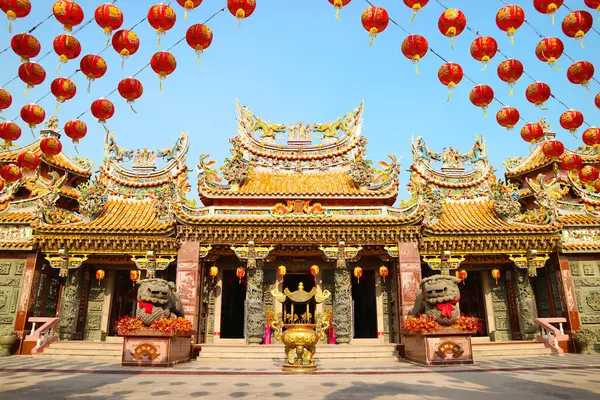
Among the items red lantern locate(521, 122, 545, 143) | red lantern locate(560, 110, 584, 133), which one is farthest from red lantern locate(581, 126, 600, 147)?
red lantern locate(521, 122, 545, 143)

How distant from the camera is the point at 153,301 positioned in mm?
10336

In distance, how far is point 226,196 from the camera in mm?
14930

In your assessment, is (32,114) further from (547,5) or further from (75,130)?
(547,5)

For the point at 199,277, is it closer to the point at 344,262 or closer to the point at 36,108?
the point at 344,262

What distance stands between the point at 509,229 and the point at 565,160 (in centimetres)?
451

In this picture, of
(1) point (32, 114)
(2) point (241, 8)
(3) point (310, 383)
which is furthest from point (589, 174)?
(1) point (32, 114)

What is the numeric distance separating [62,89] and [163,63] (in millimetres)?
2091

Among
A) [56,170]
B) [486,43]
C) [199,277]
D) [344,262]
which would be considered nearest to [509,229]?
→ [344,262]

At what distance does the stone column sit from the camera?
14180mm

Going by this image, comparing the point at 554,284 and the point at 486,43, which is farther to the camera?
the point at 554,284

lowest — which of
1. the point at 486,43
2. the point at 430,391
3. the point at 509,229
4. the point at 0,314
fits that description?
the point at 430,391

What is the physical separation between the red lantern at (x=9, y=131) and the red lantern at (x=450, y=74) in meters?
8.74

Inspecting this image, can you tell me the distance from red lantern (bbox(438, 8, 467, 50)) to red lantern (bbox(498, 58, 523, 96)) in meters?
1.23

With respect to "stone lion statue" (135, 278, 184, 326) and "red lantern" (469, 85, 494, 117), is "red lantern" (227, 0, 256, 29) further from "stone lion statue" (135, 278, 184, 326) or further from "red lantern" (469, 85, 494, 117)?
"stone lion statue" (135, 278, 184, 326)
